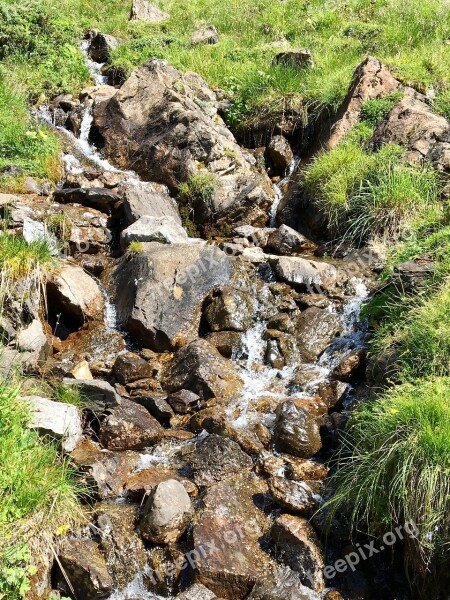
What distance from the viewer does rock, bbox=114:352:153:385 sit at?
637 centimetres

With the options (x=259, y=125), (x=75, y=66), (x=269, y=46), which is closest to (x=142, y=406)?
(x=259, y=125)

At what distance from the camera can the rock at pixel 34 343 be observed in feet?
19.6

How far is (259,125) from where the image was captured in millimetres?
Result: 12078

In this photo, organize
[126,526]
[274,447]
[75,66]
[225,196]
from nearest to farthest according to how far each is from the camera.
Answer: [126,526] → [274,447] → [225,196] → [75,66]

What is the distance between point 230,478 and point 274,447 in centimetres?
66

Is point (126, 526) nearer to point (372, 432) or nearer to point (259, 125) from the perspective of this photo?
point (372, 432)

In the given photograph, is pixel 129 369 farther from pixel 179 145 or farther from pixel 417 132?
pixel 417 132

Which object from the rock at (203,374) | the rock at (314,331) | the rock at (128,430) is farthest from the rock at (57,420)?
the rock at (314,331)

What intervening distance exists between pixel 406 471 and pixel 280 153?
28.0ft

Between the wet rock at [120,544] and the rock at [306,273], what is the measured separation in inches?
168

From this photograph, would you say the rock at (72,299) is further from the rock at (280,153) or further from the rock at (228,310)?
the rock at (280,153)

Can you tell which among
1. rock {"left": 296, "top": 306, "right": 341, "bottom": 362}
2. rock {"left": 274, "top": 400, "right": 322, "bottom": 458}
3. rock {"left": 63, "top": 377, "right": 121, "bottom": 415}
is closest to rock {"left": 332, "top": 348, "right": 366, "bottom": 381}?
rock {"left": 296, "top": 306, "right": 341, "bottom": 362}

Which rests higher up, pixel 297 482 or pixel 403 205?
pixel 403 205

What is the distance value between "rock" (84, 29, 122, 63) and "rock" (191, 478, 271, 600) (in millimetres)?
12763
